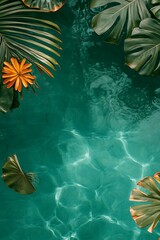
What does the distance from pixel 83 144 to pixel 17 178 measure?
1316 mm

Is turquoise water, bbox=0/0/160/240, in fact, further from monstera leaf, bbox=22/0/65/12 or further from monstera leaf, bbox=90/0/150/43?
monstera leaf, bbox=22/0/65/12

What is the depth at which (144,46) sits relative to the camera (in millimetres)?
4723

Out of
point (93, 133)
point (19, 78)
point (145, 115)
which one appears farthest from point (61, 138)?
point (19, 78)

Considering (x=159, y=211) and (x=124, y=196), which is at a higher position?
(x=159, y=211)

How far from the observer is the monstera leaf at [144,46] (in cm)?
469

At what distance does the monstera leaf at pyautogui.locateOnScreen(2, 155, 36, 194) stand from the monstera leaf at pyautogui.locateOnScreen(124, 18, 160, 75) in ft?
5.37

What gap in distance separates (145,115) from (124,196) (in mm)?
1023

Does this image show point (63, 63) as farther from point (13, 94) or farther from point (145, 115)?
point (13, 94)

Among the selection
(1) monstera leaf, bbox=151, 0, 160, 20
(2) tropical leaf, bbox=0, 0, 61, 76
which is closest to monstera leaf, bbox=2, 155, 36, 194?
(2) tropical leaf, bbox=0, 0, 61, 76

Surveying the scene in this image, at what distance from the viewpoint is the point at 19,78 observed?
389cm

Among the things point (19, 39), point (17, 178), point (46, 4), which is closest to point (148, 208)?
point (17, 178)

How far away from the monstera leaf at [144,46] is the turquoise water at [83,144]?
74 cm

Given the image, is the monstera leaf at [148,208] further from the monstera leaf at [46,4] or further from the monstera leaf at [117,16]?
the monstera leaf at [46,4]

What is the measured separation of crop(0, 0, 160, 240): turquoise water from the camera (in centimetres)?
463
